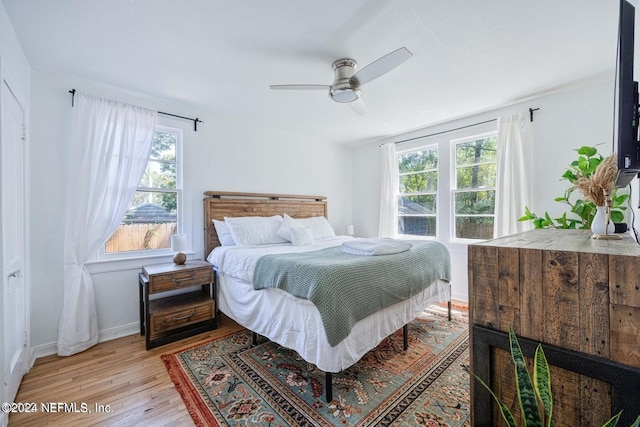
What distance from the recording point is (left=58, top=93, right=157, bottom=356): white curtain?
7.98 ft

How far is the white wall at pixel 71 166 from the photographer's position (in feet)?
7.82

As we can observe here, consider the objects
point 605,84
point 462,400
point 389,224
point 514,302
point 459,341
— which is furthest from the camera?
point 389,224

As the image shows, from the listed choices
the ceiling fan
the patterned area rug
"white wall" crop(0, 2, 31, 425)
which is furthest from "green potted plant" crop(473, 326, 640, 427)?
"white wall" crop(0, 2, 31, 425)

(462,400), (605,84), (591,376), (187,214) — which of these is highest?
(605,84)

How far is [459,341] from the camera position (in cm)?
253

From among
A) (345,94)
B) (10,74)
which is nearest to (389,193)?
(345,94)

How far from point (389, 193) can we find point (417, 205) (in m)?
0.50

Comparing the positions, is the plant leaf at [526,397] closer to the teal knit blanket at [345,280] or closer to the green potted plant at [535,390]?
the green potted plant at [535,390]

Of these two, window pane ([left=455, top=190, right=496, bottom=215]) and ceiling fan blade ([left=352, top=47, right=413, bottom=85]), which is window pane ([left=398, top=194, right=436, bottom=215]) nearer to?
window pane ([left=455, top=190, right=496, bottom=215])

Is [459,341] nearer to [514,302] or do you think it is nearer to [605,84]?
[514,302]

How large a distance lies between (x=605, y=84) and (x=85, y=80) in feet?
17.3

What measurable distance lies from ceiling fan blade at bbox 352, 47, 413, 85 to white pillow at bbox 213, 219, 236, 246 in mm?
2293

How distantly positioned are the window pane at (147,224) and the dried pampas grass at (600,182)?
→ 3715mm

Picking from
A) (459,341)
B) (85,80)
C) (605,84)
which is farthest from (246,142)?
(605,84)
